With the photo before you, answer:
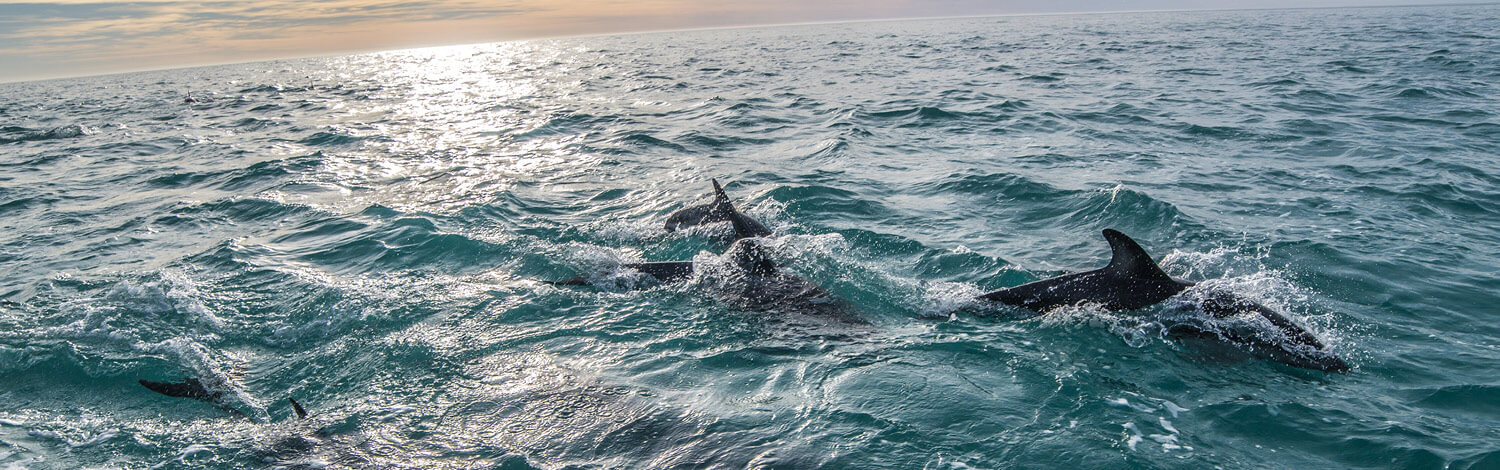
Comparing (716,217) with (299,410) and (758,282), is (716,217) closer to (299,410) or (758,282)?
(758,282)

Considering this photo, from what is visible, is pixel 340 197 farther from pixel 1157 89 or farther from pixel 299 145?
pixel 1157 89

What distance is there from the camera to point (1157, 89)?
25.0 meters

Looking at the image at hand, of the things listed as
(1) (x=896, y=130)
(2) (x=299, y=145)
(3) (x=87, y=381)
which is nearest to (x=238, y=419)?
(3) (x=87, y=381)

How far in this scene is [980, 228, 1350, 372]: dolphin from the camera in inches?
253

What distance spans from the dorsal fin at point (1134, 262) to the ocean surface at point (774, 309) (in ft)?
1.14

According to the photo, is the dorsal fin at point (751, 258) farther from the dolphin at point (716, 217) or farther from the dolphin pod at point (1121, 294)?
the dolphin at point (716, 217)

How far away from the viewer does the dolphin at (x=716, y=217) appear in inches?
382

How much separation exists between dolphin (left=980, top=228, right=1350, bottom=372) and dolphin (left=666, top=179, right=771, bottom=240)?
3.17m

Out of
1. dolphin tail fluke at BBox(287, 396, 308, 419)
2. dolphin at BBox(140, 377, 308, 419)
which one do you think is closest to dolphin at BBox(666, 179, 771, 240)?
dolphin tail fluke at BBox(287, 396, 308, 419)

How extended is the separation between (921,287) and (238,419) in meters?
6.43

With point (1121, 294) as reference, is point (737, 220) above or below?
above

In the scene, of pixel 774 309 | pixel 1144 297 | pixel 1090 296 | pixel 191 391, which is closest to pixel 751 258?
pixel 774 309

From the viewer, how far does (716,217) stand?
416 inches

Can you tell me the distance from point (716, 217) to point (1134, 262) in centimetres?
528
